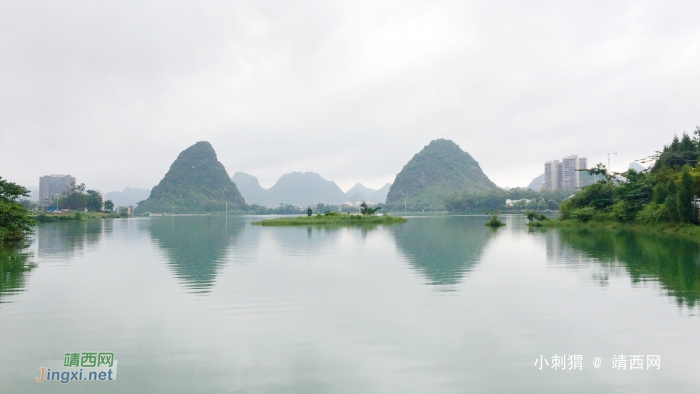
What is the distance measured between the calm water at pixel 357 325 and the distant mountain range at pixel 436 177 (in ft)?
386

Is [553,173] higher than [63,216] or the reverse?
higher

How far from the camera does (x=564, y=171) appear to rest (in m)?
118

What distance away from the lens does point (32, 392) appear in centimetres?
415

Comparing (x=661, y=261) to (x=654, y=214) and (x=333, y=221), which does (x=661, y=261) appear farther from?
(x=333, y=221)

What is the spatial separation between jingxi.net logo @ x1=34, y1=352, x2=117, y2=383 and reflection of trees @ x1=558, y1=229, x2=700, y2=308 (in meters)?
→ 8.16

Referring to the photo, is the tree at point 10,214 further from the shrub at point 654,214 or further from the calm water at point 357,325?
the shrub at point 654,214

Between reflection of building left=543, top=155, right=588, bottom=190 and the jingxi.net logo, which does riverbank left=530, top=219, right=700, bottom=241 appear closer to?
the jingxi.net logo

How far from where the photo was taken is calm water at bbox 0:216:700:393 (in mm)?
4363

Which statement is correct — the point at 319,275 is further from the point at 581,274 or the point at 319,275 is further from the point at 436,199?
the point at 436,199

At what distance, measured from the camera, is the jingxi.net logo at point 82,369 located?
4.52m

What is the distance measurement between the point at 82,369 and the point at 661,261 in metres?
13.5

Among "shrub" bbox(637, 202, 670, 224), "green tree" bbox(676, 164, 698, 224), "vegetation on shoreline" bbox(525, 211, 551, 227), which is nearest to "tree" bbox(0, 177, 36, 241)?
"green tree" bbox(676, 164, 698, 224)

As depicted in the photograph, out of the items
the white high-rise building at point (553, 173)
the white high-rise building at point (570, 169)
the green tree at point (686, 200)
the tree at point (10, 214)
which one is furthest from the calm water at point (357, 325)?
the white high-rise building at point (553, 173)

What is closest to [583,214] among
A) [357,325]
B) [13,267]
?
[357,325]
